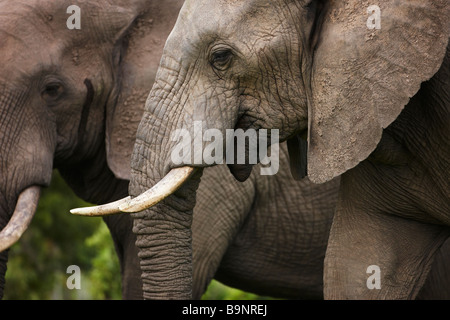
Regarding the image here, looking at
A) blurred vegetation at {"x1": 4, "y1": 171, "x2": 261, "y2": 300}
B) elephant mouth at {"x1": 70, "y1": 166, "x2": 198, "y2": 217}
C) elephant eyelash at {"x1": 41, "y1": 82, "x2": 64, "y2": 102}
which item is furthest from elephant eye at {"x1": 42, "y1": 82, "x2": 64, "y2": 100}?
blurred vegetation at {"x1": 4, "y1": 171, "x2": 261, "y2": 300}

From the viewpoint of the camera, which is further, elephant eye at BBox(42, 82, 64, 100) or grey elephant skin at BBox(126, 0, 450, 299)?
elephant eye at BBox(42, 82, 64, 100)

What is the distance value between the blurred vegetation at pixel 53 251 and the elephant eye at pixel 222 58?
464 cm

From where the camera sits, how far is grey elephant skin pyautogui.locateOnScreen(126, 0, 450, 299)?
13.0 feet

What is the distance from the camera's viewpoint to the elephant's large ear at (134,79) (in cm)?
548

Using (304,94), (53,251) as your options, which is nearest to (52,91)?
(304,94)

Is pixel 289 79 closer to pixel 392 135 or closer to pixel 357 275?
pixel 392 135

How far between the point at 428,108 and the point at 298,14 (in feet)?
1.99

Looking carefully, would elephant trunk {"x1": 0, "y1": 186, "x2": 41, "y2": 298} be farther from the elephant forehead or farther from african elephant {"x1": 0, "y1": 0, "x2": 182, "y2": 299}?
the elephant forehead

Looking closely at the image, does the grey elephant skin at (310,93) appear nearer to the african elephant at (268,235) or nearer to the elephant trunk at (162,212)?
the elephant trunk at (162,212)

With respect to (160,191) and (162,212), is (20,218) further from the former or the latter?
(160,191)

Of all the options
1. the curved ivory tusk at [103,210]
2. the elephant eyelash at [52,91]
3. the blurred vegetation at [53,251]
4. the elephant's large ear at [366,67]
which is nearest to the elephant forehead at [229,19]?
the elephant's large ear at [366,67]

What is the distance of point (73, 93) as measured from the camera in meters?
5.37

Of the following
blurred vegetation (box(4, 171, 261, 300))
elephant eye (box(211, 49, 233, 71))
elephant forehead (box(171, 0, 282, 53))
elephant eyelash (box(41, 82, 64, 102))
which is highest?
blurred vegetation (box(4, 171, 261, 300))

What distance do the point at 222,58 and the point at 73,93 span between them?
1.45 m
